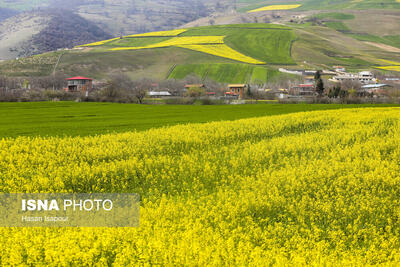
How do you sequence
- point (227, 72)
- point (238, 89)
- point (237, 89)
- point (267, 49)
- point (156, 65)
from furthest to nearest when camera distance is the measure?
point (267, 49) → point (156, 65) → point (227, 72) → point (237, 89) → point (238, 89)

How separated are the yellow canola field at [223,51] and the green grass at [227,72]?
645 inches

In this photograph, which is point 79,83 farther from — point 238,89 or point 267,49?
point 267,49

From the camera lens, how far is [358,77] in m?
145

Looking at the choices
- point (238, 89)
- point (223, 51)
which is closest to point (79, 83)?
point (238, 89)

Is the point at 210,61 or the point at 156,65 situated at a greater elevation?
the point at 210,61

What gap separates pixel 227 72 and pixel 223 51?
37169 mm

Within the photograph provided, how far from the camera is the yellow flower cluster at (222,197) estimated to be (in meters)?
7.29

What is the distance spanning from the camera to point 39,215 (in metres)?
10.2

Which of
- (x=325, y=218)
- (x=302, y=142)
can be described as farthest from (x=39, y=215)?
(x=302, y=142)

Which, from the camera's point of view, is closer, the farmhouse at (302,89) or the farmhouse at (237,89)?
the farmhouse at (302,89)

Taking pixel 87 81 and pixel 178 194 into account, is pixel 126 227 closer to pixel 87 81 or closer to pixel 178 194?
pixel 178 194

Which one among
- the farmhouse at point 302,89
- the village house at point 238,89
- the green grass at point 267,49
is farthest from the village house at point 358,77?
the village house at point 238,89

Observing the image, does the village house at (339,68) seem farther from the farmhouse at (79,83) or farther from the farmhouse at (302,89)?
the farmhouse at (79,83)

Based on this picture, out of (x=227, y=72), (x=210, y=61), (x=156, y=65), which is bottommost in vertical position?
(x=227, y=72)
